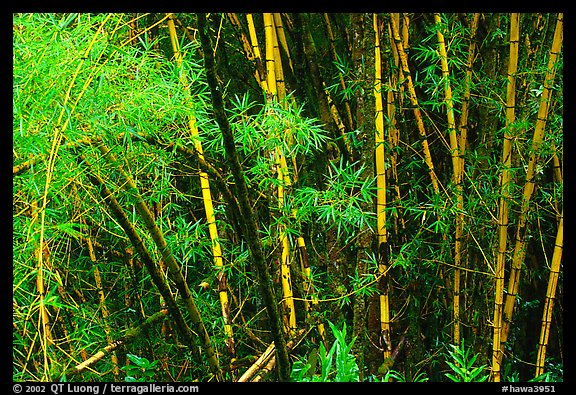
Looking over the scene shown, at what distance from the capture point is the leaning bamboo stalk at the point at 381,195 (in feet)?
6.95

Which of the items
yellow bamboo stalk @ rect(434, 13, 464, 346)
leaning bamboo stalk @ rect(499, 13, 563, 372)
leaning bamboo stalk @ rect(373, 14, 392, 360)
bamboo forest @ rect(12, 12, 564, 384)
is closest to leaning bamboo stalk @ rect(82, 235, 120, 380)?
bamboo forest @ rect(12, 12, 564, 384)

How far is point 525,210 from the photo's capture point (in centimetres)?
220

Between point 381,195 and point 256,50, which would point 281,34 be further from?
point 381,195

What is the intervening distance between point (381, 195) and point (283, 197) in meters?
0.36

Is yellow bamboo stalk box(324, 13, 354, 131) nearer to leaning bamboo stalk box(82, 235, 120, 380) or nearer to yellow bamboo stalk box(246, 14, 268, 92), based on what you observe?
yellow bamboo stalk box(246, 14, 268, 92)

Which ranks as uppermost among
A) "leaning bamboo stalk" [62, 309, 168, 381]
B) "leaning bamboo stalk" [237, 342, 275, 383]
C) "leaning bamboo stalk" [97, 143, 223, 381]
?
"leaning bamboo stalk" [97, 143, 223, 381]

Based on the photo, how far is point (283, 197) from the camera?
225cm

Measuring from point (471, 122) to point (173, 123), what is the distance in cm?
152

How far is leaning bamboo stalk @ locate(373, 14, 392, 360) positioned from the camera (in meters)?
2.12

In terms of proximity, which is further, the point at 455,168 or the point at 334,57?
the point at 334,57

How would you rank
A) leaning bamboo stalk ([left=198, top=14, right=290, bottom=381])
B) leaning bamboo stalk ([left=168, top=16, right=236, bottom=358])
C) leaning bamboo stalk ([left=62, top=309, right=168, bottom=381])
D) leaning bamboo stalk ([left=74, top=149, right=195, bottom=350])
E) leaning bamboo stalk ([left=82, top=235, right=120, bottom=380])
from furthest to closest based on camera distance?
leaning bamboo stalk ([left=82, top=235, right=120, bottom=380]) → leaning bamboo stalk ([left=168, top=16, right=236, bottom=358]) → leaning bamboo stalk ([left=62, top=309, right=168, bottom=381]) → leaning bamboo stalk ([left=74, top=149, right=195, bottom=350]) → leaning bamboo stalk ([left=198, top=14, right=290, bottom=381])

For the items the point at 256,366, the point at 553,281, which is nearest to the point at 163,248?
the point at 256,366
